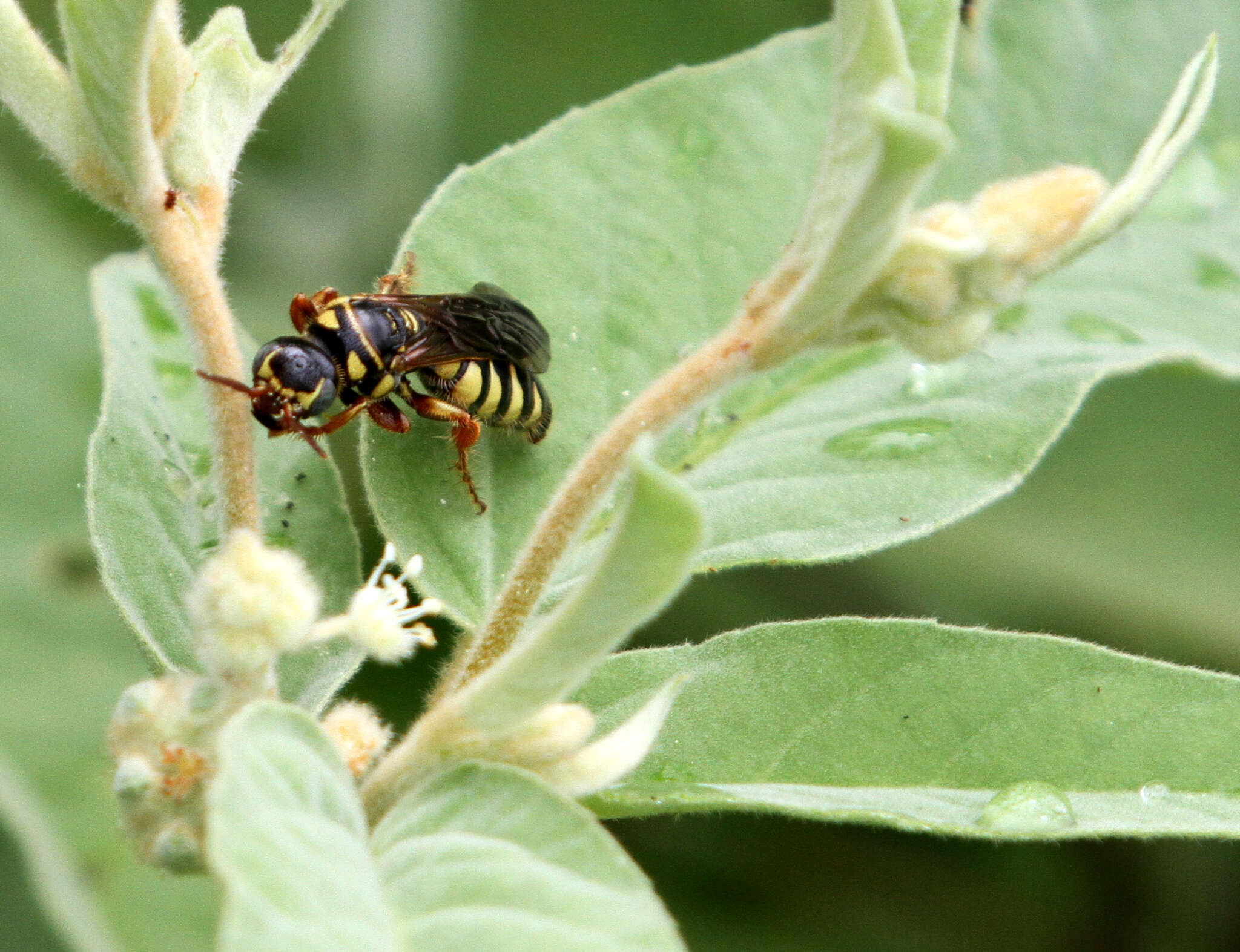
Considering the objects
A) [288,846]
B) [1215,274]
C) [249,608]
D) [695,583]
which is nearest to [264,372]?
[249,608]

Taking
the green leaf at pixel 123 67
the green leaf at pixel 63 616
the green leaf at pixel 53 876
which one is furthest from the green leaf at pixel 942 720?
the green leaf at pixel 63 616

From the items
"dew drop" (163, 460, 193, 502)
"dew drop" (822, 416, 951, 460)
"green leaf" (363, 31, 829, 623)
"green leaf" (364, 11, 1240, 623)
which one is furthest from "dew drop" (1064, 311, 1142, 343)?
"dew drop" (163, 460, 193, 502)

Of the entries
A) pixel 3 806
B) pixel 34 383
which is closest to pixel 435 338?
pixel 3 806

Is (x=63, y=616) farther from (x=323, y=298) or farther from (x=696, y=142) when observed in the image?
(x=696, y=142)

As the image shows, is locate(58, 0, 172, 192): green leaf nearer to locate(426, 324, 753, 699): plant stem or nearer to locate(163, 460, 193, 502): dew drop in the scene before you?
locate(163, 460, 193, 502): dew drop

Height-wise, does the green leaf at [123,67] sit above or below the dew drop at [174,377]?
above

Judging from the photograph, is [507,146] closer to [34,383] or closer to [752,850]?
[752,850]

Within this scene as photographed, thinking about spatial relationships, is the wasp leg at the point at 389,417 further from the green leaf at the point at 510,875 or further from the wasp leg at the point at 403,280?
the green leaf at the point at 510,875
